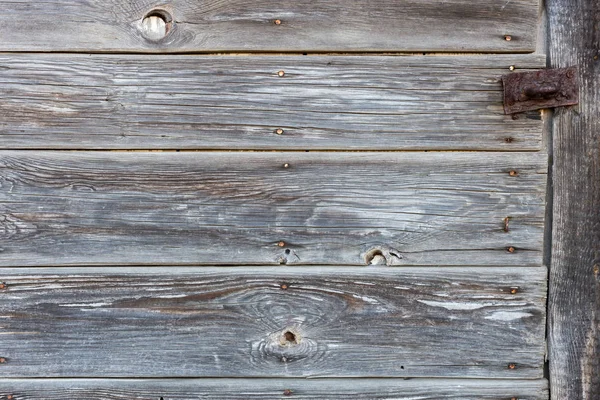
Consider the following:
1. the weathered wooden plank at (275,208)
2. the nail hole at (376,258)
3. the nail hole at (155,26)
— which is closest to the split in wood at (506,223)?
the weathered wooden plank at (275,208)

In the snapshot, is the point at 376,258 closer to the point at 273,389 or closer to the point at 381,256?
the point at 381,256

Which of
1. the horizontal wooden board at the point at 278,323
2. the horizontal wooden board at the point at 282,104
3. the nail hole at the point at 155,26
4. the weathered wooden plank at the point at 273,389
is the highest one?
the nail hole at the point at 155,26

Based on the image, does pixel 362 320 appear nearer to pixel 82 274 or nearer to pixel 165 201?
pixel 165 201

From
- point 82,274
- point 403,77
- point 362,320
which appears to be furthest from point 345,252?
point 82,274

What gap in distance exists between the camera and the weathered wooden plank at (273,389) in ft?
3.67

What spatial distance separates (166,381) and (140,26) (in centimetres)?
72

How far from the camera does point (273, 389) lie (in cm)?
113

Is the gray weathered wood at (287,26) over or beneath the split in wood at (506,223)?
over

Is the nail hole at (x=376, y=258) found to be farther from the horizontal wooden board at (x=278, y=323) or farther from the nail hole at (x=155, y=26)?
the nail hole at (x=155, y=26)

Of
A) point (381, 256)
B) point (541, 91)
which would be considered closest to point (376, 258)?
point (381, 256)

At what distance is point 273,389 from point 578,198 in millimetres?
733

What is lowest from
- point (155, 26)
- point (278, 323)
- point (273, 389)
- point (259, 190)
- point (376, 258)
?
point (273, 389)

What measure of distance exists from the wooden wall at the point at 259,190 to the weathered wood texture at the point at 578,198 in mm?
39

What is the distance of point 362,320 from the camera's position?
44.2 inches
